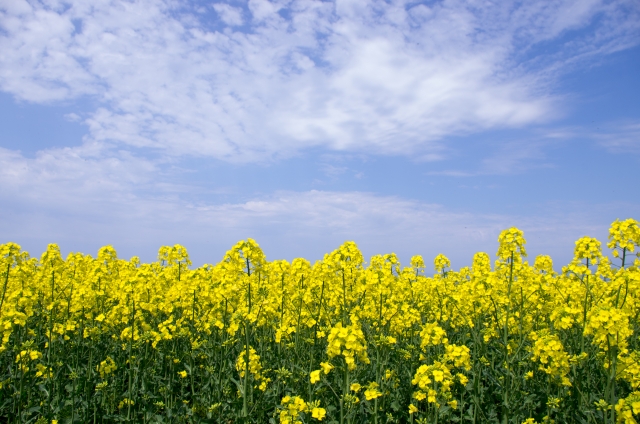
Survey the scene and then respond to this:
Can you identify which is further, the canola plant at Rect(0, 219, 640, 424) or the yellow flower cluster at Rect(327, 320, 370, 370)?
the canola plant at Rect(0, 219, 640, 424)

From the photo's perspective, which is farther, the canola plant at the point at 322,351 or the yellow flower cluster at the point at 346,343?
the canola plant at the point at 322,351

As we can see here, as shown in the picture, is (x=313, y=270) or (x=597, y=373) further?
(x=313, y=270)

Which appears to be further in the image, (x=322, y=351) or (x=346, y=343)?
(x=322, y=351)

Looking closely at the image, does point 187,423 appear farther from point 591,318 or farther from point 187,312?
point 591,318

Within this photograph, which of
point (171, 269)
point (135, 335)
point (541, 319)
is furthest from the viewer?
point (171, 269)

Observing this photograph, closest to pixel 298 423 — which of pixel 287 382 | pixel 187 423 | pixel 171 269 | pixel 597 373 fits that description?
pixel 287 382

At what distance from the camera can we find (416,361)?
6.68m

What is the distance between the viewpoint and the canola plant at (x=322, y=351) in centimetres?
466

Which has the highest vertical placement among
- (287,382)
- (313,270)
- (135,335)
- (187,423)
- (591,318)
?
(313,270)

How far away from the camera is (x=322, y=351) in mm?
6629

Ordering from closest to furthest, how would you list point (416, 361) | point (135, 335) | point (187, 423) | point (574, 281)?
point (187, 423) → point (135, 335) → point (416, 361) → point (574, 281)

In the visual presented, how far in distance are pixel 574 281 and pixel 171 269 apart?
7742 millimetres

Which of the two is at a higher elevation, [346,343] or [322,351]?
[346,343]

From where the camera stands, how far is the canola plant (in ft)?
15.3
